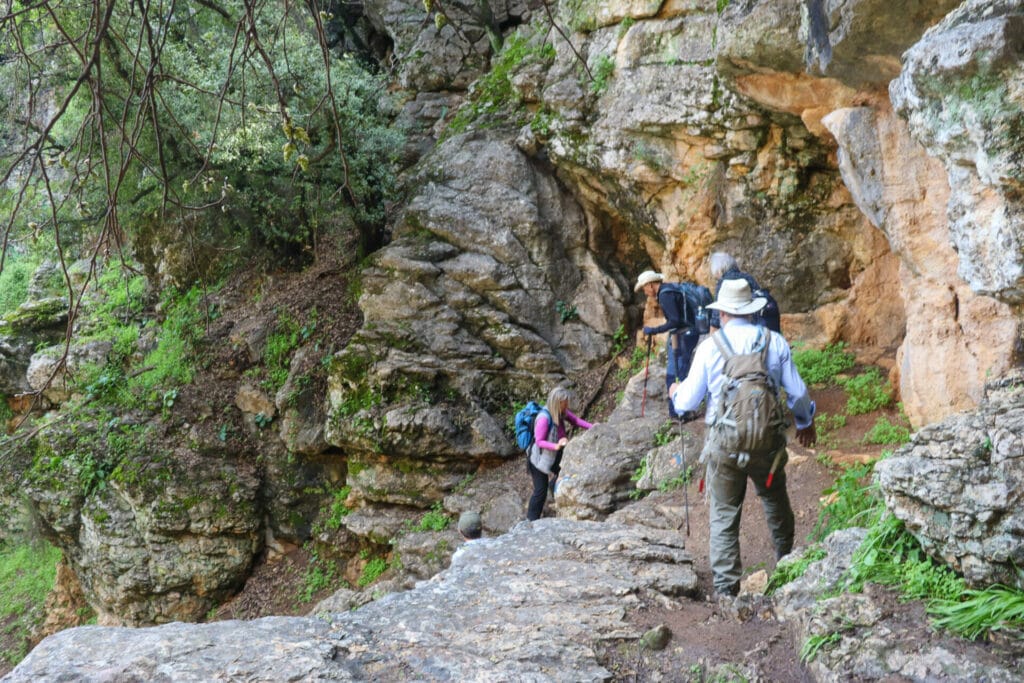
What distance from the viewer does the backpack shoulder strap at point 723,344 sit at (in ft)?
13.7

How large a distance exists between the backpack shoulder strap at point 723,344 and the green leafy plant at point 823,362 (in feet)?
16.7

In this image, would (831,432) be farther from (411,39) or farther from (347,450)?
(411,39)

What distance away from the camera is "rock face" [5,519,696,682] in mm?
3131

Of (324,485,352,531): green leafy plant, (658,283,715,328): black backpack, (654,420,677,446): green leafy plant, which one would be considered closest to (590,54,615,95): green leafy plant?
(658,283,715,328): black backpack

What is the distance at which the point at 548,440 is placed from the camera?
7.56 meters

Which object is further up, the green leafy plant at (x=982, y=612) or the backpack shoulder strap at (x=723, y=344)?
the backpack shoulder strap at (x=723, y=344)

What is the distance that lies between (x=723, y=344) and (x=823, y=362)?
554 cm

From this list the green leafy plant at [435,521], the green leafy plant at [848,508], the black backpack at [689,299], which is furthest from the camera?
the green leafy plant at [435,521]

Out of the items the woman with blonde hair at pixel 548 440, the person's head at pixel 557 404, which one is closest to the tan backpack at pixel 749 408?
the woman with blonde hair at pixel 548 440

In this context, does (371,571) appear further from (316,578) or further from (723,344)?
(723,344)

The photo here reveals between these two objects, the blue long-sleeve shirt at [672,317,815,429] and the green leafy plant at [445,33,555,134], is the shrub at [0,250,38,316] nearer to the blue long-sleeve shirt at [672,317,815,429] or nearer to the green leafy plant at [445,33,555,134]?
the green leafy plant at [445,33,555,134]

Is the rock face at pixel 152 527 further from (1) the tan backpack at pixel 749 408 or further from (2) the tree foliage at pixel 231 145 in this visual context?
(1) the tan backpack at pixel 749 408

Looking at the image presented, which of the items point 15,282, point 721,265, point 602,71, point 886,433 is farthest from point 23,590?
point 886,433

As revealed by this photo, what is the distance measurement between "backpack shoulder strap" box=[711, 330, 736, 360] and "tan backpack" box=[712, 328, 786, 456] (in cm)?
2
